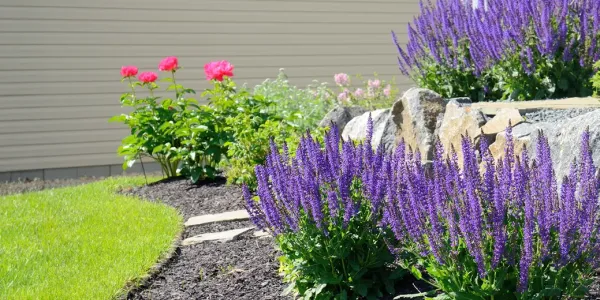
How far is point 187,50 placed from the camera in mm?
10164

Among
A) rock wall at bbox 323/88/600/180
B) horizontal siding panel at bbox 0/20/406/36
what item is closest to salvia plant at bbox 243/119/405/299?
rock wall at bbox 323/88/600/180

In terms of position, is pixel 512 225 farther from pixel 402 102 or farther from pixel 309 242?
pixel 402 102

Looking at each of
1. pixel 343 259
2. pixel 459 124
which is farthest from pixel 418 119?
pixel 343 259

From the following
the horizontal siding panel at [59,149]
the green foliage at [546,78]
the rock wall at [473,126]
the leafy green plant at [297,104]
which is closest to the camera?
the rock wall at [473,126]

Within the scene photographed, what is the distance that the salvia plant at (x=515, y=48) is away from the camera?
207 inches

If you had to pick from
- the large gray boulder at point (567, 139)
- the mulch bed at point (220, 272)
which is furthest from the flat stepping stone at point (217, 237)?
the large gray boulder at point (567, 139)

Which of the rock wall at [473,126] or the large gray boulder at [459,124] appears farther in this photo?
the large gray boulder at [459,124]

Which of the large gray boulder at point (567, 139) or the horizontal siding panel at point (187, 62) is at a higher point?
the horizontal siding panel at point (187, 62)

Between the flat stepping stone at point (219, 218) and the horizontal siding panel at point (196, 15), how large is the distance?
5185 millimetres

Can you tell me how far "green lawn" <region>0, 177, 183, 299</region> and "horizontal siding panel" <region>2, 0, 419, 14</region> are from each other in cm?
352

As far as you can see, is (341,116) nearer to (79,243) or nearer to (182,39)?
(79,243)

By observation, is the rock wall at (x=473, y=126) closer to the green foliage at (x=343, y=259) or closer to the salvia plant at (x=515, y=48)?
the green foliage at (x=343, y=259)

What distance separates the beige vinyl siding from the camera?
9.35 meters

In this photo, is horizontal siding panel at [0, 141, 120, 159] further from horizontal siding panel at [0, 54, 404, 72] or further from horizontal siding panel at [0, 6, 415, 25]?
horizontal siding panel at [0, 6, 415, 25]
